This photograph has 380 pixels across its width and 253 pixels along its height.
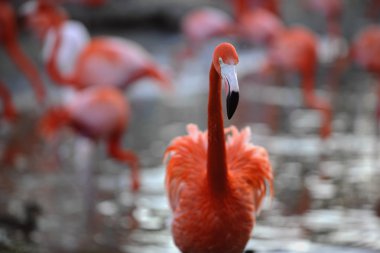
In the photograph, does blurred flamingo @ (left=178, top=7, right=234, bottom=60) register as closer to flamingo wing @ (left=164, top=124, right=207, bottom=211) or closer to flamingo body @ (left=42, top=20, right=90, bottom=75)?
flamingo body @ (left=42, top=20, right=90, bottom=75)

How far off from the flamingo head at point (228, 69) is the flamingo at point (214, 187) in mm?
184

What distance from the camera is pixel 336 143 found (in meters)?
6.38

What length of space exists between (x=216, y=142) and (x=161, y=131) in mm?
3857

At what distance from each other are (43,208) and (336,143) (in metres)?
2.56

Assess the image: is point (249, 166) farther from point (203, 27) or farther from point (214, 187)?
point (203, 27)

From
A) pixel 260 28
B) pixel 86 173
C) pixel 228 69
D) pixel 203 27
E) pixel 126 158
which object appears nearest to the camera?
pixel 228 69

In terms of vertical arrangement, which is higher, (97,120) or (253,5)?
(253,5)

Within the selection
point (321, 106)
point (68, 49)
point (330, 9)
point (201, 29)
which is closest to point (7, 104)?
point (68, 49)

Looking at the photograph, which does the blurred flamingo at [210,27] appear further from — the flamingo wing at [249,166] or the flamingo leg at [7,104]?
the flamingo wing at [249,166]

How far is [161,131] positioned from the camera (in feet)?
22.9

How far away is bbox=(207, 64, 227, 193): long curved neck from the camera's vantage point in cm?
308

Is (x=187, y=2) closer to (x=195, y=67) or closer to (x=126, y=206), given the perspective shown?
(x=195, y=67)

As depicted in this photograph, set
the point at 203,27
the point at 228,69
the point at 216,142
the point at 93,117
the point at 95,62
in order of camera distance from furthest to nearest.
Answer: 1. the point at 203,27
2. the point at 95,62
3. the point at 93,117
4. the point at 216,142
5. the point at 228,69

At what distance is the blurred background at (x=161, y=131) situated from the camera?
4562 millimetres
